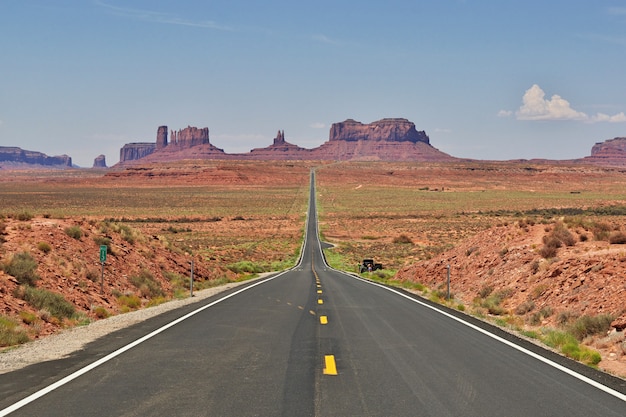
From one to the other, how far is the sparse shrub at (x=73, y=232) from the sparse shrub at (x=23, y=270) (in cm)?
533

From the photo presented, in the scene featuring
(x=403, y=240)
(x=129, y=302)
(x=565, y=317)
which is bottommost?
(x=403, y=240)

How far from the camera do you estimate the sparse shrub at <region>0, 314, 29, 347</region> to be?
450 inches

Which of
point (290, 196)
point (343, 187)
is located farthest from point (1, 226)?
point (343, 187)

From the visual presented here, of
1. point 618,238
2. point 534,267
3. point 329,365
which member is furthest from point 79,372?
point 618,238

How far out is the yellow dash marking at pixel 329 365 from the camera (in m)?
8.75

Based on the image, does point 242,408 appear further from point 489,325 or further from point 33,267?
point 33,267

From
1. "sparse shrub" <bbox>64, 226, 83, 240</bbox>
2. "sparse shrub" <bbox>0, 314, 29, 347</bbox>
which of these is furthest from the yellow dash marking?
"sparse shrub" <bbox>64, 226, 83, 240</bbox>

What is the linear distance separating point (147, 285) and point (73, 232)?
356 cm

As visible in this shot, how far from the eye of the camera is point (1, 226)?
2023 cm

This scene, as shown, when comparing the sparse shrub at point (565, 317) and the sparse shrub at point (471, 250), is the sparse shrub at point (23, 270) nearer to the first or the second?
the sparse shrub at point (565, 317)

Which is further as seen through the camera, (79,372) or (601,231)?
(601,231)

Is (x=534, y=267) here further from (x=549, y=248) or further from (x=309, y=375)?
(x=309, y=375)

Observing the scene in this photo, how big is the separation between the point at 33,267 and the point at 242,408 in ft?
39.6

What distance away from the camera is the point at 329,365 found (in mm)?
9234
